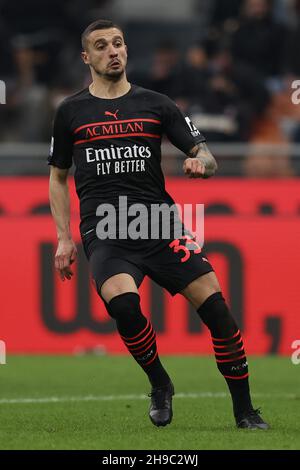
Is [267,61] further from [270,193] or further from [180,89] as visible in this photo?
[270,193]

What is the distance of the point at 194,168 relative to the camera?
24.6 ft

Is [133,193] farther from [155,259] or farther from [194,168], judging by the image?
[194,168]

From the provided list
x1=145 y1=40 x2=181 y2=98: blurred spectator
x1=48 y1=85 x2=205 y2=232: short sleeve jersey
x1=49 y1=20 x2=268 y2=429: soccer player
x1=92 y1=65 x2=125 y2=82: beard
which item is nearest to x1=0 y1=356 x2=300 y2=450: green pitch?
x1=49 y1=20 x2=268 y2=429: soccer player

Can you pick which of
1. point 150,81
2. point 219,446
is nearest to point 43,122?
point 150,81

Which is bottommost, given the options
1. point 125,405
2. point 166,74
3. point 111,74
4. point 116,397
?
point 125,405

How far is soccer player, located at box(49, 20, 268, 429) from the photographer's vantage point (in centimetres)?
783

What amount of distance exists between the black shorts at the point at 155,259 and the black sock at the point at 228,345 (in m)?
0.21

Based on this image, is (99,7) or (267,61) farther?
(99,7)

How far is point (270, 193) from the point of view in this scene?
1359 centimetres

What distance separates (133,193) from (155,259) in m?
0.43

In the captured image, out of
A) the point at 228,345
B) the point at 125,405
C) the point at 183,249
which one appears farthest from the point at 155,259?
the point at 125,405

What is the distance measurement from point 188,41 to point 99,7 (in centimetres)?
144

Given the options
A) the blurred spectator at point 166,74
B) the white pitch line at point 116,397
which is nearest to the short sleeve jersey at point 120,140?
the white pitch line at point 116,397

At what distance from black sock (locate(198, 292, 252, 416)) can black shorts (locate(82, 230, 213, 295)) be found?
0.69 feet
